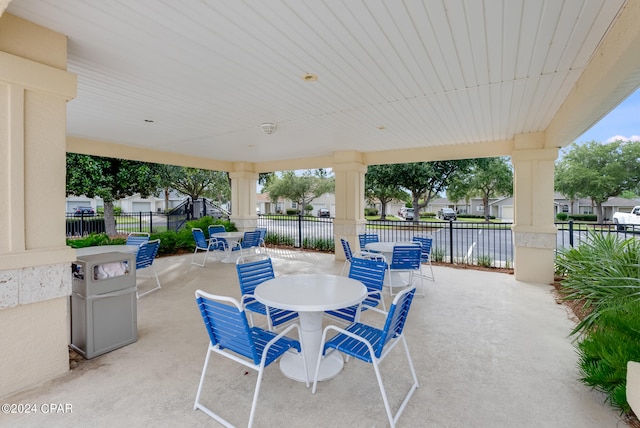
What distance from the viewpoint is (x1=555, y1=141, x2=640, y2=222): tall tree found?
53.7 feet

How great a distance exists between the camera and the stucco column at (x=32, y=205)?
2.02 meters

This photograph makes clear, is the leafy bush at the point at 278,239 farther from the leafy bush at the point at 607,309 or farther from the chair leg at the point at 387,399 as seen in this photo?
the chair leg at the point at 387,399

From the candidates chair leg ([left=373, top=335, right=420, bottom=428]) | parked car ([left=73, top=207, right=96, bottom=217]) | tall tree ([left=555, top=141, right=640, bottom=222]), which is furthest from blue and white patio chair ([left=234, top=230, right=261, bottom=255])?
tall tree ([left=555, top=141, right=640, bottom=222])

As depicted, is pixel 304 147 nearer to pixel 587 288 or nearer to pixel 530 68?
pixel 530 68

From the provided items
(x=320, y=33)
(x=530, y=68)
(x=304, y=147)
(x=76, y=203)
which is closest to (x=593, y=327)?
(x=530, y=68)

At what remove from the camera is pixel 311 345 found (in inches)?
93.4

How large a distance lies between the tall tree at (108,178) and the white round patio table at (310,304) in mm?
7939

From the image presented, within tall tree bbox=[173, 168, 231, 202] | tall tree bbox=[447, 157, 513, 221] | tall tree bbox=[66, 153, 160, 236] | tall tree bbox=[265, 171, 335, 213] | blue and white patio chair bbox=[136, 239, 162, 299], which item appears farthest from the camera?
tall tree bbox=[265, 171, 335, 213]

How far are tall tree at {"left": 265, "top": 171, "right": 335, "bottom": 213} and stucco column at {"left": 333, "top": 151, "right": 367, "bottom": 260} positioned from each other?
1580cm

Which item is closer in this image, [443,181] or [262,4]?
[262,4]

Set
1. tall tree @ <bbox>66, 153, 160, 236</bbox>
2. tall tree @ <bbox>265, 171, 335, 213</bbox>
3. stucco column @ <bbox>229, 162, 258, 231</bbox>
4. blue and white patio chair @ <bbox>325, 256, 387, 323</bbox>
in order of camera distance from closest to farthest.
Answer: blue and white patio chair @ <bbox>325, 256, 387, 323</bbox>
tall tree @ <bbox>66, 153, 160, 236</bbox>
stucco column @ <bbox>229, 162, 258, 231</bbox>
tall tree @ <bbox>265, 171, 335, 213</bbox>

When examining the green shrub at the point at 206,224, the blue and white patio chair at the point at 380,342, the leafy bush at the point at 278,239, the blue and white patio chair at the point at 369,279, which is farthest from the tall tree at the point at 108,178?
the blue and white patio chair at the point at 380,342

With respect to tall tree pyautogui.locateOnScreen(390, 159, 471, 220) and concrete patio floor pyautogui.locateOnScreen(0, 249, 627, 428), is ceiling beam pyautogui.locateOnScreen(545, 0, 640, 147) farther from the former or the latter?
tall tree pyautogui.locateOnScreen(390, 159, 471, 220)

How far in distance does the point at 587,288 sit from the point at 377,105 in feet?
11.5
